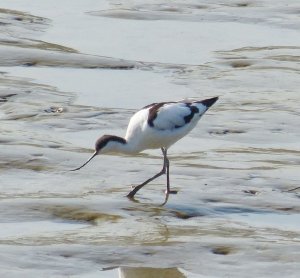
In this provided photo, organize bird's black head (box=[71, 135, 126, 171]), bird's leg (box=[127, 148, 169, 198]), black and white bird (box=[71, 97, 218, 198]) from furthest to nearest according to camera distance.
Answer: black and white bird (box=[71, 97, 218, 198]) → bird's black head (box=[71, 135, 126, 171]) → bird's leg (box=[127, 148, 169, 198])

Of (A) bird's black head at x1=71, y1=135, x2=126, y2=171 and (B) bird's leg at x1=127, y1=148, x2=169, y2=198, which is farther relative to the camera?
(A) bird's black head at x1=71, y1=135, x2=126, y2=171

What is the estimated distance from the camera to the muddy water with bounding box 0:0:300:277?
8.47 metres

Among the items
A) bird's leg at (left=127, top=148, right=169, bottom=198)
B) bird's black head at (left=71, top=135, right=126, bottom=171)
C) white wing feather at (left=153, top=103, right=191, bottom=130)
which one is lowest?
bird's leg at (left=127, top=148, right=169, bottom=198)

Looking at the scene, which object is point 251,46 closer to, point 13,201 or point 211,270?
point 13,201

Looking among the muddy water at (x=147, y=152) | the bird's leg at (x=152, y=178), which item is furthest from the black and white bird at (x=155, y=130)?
the muddy water at (x=147, y=152)

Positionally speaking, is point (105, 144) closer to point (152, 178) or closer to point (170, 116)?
point (152, 178)

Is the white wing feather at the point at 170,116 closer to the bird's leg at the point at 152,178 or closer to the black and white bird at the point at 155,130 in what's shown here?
the black and white bird at the point at 155,130

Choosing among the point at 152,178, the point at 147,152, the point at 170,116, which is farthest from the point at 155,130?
the point at 147,152

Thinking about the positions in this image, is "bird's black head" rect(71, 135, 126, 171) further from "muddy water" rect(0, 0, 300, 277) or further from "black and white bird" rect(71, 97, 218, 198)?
"muddy water" rect(0, 0, 300, 277)

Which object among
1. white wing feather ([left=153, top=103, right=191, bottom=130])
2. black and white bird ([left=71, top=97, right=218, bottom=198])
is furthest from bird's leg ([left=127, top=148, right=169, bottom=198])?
white wing feather ([left=153, top=103, right=191, bottom=130])

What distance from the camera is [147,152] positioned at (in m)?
11.9

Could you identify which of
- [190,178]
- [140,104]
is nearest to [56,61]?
[140,104]

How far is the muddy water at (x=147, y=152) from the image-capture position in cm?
847

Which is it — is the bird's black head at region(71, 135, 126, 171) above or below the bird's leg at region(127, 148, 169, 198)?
above
